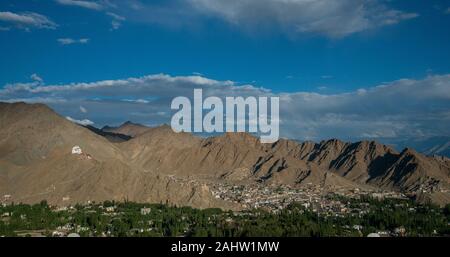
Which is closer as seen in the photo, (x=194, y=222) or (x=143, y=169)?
(x=194, y=222)

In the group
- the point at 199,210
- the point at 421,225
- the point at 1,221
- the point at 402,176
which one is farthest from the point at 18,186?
the point at 402,176

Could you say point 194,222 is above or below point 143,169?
below

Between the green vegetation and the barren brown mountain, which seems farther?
the barren brown mountain

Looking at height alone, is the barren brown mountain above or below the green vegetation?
above

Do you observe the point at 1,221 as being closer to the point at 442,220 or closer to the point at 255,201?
the point at 255,201

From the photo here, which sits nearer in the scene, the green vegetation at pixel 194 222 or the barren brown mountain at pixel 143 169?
the green vegetation at pixel 194 222

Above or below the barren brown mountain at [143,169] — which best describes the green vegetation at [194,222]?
below
